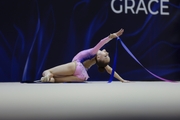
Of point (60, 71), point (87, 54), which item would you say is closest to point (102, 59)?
point (87, 54)

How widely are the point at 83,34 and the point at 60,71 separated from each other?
0.17 m

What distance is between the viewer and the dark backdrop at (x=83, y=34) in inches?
36.6

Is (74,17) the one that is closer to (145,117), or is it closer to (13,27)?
(13,27)

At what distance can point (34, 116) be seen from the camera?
0.32m

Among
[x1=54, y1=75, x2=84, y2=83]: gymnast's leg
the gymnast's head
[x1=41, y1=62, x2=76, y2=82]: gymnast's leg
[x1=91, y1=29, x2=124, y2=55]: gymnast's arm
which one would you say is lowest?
[x1=54, y1=75, x2=84, y2=83]: gymnast's leg

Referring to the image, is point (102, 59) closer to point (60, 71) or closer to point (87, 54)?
point (87, 54)

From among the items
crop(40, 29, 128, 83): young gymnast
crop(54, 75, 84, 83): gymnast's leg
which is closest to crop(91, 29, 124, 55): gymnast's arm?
crop(40, 29, 128, 83): young gymnast

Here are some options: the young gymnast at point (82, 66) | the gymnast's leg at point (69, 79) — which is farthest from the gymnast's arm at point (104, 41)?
the gymnast's leg at point (69, 79)

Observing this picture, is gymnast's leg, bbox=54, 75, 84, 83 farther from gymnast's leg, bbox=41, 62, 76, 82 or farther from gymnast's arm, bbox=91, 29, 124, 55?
gymnast's arm, bbox=91, 29, 124, 55

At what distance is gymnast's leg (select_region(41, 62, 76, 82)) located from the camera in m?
0.91

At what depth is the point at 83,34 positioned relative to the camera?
978 millimetres

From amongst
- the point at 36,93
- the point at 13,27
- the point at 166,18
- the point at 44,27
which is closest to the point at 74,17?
the point at 44,27

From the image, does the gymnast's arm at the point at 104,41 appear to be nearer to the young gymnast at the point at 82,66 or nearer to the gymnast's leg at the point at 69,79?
the young gymnast at the point at 82,66

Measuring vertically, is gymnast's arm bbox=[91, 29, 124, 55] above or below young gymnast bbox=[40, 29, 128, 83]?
above
